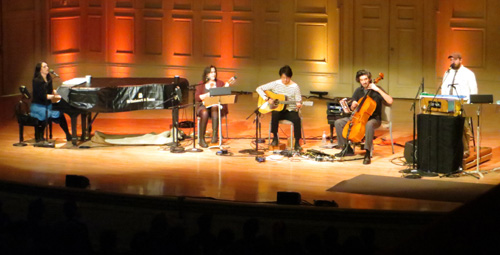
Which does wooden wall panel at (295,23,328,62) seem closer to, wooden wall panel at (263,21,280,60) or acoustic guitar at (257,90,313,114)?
wooden wall panel at (263,21,280,60)

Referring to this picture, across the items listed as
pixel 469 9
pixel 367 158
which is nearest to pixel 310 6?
pixel 469 9

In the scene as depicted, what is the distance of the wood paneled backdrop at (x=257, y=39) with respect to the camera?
1313 centimetres

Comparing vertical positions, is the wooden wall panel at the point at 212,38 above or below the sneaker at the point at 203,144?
above

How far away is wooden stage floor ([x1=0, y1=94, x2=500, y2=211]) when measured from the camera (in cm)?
699

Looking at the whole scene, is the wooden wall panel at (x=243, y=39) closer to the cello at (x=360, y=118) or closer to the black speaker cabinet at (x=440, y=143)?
the cello at (x=360, y=118)

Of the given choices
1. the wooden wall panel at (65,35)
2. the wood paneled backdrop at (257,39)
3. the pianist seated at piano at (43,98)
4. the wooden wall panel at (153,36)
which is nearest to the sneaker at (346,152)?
the pianist seated at piano at (43,98)

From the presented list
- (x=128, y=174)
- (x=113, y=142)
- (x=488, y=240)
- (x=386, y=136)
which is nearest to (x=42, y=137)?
(x=113, y=142)

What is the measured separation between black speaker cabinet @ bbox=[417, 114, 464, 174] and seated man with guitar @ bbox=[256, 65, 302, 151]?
69.6 inches

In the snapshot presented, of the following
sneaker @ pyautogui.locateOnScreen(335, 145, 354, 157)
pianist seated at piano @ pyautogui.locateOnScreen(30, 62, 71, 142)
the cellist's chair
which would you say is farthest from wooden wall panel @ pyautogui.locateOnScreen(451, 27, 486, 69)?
pianist seated at piano @ pyautogui.locateOnScreen(30, 62, 71, 142)

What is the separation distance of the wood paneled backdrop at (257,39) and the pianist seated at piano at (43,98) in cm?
441

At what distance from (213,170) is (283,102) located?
146 cm

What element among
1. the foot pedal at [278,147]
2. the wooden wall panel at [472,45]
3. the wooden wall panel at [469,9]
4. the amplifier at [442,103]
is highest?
the wooden wall panel at [469,9]

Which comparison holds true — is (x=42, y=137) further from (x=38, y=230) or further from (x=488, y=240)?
(x=488, y=240)

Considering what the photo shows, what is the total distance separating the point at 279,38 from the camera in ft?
47.4
